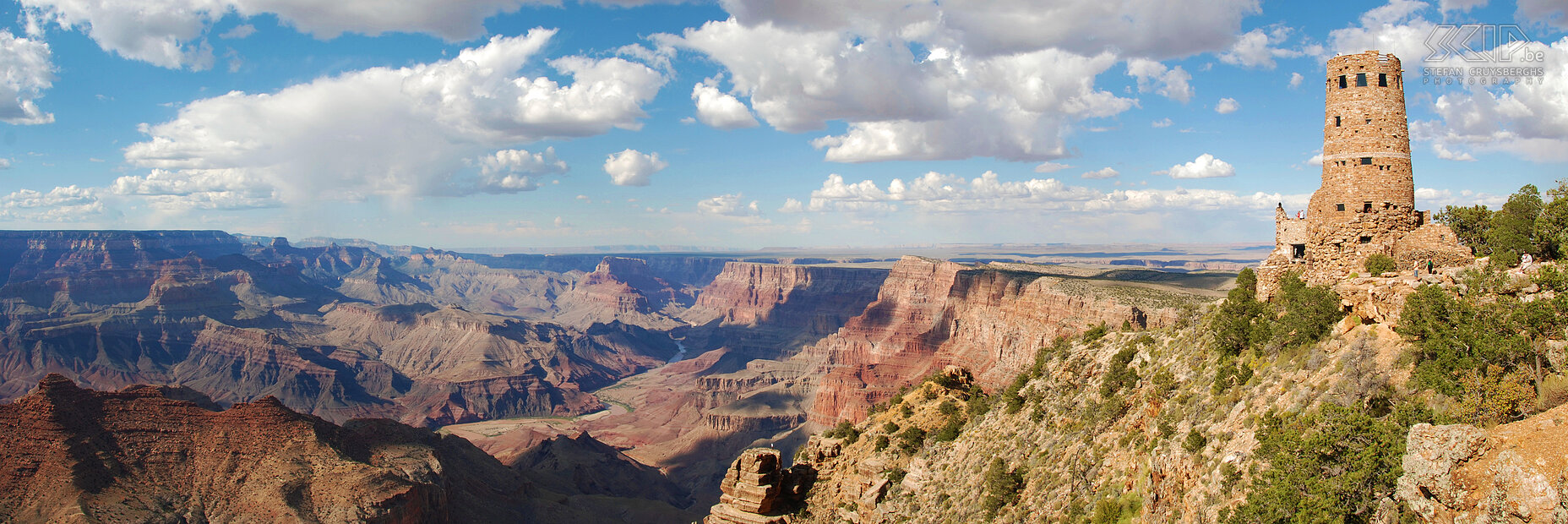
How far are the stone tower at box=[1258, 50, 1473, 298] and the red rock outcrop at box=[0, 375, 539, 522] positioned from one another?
71.1 m

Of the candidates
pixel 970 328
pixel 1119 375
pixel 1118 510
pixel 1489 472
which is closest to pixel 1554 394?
pixel 1489 472

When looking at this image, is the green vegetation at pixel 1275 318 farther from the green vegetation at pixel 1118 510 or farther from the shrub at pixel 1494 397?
the shrub at pixel 1494 397

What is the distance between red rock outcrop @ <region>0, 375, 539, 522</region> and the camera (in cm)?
6494

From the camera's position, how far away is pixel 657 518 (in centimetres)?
9219

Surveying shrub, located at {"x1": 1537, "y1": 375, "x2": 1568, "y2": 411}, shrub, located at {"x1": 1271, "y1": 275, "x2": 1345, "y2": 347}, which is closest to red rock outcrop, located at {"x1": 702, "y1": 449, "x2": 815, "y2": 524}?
shrub, located at {"x1": 1271, "y1": 275, "x2": 1345, "y2": 347}

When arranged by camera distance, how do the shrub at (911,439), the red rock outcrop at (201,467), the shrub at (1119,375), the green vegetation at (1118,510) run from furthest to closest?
the red rock outcrop at (201,467)
the shrub at (911,439)
the shrub at (1119,375)
the green vegetation at (1118,510)

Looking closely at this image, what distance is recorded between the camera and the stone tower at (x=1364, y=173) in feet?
82.4

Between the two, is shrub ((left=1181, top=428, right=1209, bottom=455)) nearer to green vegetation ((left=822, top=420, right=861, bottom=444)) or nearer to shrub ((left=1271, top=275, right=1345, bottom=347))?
shrub ((left=1271, top=275, right=1345, bottom=347))

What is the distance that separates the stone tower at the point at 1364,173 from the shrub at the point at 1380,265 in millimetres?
352

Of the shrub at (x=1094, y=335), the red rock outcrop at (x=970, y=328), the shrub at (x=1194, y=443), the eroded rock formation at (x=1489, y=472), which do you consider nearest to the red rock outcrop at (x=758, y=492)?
the shrub at (x=1094, y=335)

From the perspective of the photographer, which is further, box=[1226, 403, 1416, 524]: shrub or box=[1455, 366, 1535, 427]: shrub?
box=[1226, 403, 1416, 524]: shrub

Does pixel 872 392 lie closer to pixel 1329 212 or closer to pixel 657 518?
pixel 657 518

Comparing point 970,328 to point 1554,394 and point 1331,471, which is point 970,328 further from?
point 1554,394

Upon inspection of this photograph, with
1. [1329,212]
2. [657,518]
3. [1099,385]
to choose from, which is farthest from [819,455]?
[657,518]
